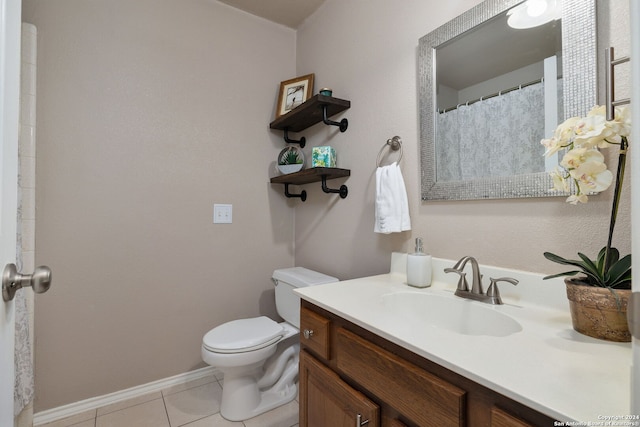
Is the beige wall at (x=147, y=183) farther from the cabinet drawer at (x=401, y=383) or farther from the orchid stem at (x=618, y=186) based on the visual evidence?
the orchid stem at (x=618, y=186)

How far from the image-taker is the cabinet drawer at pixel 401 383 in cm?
61

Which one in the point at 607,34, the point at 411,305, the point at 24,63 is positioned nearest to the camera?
the point at 607,34

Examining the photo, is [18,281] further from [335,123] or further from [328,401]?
[335,123]

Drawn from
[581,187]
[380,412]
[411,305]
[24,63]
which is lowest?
[380,412]

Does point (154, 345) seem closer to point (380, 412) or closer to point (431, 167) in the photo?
point (380, 412)

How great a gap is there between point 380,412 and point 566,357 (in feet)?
1.44

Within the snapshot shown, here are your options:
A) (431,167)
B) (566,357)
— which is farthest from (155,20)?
(566,357)

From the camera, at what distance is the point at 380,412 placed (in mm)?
771

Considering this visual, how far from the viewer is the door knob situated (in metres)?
0.53

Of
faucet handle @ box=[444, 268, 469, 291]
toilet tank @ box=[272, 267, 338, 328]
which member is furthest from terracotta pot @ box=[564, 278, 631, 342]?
toilet tank @ box=[272, 267, 338, 328]

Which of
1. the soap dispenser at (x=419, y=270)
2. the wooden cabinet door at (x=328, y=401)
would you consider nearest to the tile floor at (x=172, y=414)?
the wooden cabinet door at (x=328, y=401)

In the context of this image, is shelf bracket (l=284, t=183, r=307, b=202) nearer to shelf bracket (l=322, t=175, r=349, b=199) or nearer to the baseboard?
shelf bracket (l=322, t=175, r=349, b=199)

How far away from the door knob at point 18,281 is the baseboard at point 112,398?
4.77ft

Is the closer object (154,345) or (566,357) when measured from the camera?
(566,357)
